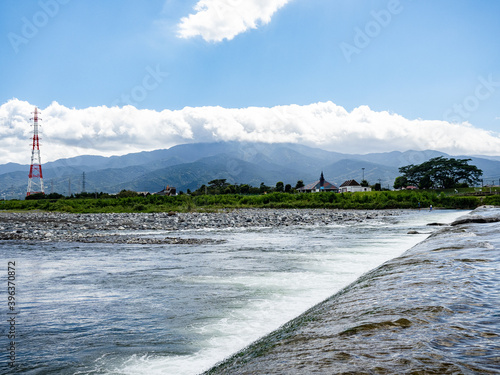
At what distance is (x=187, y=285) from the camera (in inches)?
345

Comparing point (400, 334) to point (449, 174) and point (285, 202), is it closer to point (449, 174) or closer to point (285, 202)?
point (285, 202)

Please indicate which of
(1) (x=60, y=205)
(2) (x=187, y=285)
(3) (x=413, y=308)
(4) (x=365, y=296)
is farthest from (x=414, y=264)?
(1) (x=60, y=205)

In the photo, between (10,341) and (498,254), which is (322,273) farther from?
(10,341)

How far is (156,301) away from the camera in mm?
7316

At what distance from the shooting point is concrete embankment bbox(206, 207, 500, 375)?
8.56 ft

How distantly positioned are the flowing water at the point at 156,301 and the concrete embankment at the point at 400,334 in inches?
53.9

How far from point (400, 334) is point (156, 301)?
17.0ft

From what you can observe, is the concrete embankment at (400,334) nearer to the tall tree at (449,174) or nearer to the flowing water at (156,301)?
the flowing water at (156,301)

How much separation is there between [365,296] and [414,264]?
238cm

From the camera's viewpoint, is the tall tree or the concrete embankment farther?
the tall tree

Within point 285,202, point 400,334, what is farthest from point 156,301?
point 285,202

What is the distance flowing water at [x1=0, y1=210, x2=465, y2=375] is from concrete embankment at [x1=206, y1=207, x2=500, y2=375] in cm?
137

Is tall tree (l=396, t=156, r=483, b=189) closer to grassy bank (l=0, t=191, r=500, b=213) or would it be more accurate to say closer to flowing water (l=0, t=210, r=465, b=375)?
grassy bank (l=0, t=191, r=500, b=213)

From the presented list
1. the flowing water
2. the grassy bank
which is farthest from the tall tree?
the flowing water
